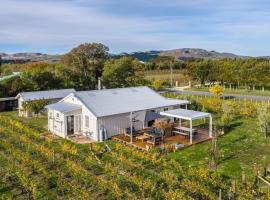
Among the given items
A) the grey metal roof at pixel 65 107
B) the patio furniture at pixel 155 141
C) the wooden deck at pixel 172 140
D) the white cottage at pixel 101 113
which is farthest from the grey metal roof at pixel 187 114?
the grey metal roof at pixel 65 107

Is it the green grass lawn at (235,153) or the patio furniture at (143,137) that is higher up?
the patio furniture at (143,137)

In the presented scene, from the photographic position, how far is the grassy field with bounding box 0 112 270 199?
12922 mm

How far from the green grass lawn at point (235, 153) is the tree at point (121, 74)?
2700 cm

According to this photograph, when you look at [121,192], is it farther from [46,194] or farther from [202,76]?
[202,76]

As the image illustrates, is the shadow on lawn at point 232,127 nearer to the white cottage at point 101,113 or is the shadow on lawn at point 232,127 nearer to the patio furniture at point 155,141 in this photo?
the white cottage at point 101,113

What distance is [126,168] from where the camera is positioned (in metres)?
15.8

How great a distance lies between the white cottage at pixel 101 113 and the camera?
22391mm

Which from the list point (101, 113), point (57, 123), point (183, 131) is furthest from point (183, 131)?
point (57, 123)

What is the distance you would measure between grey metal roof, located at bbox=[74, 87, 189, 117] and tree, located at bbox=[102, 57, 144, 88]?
64.6 ft

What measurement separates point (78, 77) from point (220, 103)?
23965 mm

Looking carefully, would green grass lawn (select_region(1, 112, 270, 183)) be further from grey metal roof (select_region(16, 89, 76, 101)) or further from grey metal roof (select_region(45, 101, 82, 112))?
grey metal roof (select_region(16, 89, 76, 101))

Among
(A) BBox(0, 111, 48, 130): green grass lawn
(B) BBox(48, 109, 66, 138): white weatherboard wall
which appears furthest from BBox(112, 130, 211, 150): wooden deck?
(A) BBox(0, 111, 48, 130): green grass lawn

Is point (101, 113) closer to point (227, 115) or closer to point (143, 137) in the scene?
point (143, 137)

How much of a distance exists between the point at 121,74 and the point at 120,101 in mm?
23723
